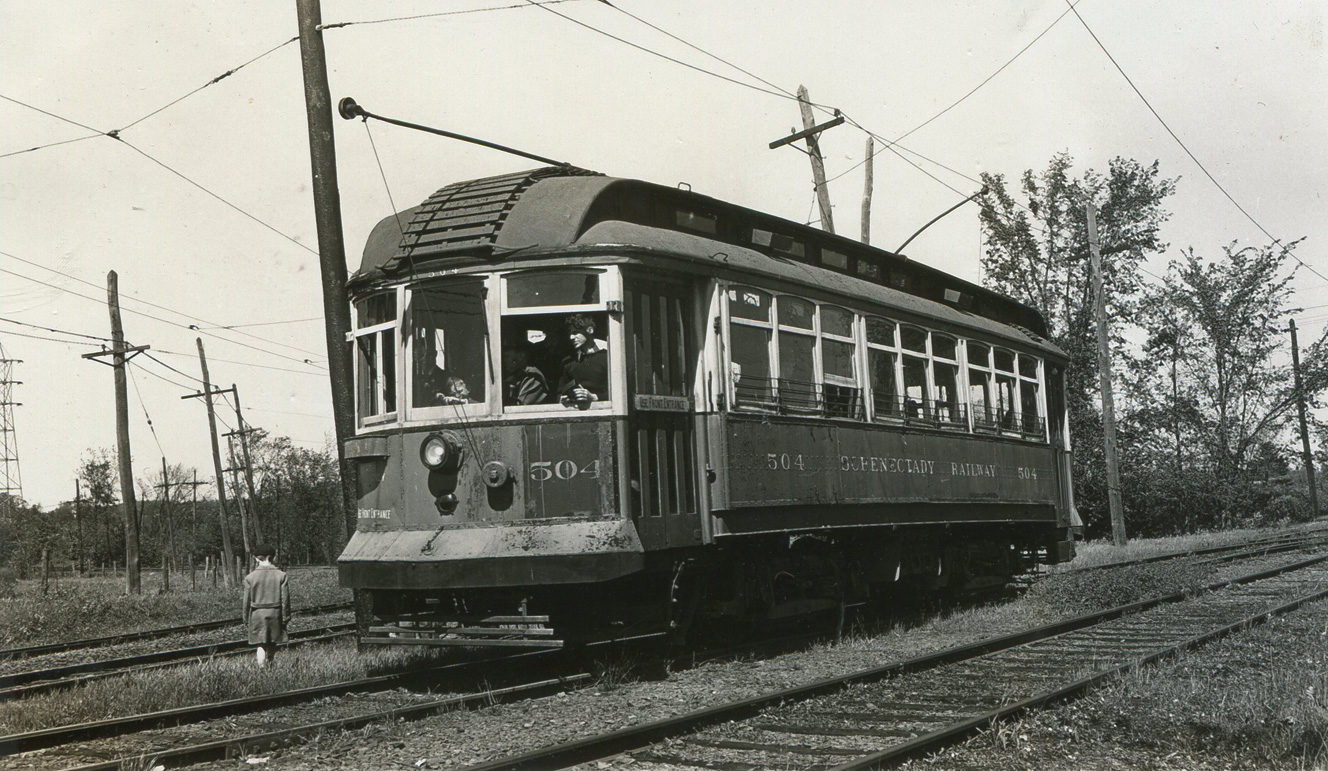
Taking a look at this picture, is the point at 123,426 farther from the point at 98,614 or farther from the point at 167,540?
the point at 167,540

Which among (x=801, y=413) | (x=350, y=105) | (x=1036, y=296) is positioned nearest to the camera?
(x=350, y=105)

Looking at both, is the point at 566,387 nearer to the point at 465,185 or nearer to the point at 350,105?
the point at 465,185

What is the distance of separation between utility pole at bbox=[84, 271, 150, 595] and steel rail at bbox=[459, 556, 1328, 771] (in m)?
19.2

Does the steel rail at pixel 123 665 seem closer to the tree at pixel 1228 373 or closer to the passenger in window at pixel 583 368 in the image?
the passenger in window at pixel 583 368

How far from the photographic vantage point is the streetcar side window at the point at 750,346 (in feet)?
31.0

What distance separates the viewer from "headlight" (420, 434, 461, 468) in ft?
27.7

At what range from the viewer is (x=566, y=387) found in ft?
28.0

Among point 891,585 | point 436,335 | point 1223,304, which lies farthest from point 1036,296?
point 436,335

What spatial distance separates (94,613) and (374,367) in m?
11.4

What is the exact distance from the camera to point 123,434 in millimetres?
24250

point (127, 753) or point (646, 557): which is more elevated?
point (646, 557)

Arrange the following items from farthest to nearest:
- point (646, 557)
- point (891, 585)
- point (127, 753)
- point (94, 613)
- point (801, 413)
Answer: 1. point (94, 613)
2. point (891, 585)
3. point (801, 413)
4. point (646, 557)
5. point (127, 753)

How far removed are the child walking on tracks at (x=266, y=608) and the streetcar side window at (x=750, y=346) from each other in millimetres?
4077

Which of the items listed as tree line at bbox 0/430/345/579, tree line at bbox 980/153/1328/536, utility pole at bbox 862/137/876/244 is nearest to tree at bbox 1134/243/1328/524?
tree line at bbox 980/153/1328/536
